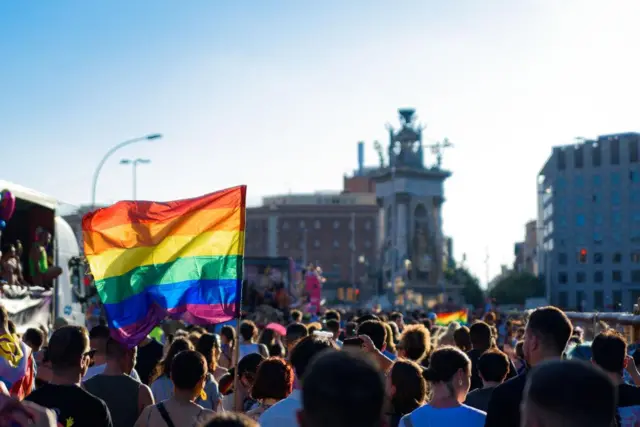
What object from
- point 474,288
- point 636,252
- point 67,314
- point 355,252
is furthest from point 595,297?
point 67,314

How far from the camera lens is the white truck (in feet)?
53.2

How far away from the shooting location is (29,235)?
18.8 meters

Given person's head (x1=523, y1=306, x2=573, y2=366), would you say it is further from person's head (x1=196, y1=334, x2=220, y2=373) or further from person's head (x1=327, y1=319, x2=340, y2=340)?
person's head (x1=327, y1=319, x2=340, y2=340)

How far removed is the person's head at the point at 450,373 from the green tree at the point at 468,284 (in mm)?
134488

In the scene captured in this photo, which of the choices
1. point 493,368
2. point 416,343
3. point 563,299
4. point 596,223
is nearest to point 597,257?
point 596,223

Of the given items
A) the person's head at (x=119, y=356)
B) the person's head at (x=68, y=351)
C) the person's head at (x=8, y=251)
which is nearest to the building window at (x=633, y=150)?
the person's head at (x=8, y=251)

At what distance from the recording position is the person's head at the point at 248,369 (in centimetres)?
820

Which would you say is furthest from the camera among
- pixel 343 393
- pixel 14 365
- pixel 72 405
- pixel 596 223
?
pixel 596 223

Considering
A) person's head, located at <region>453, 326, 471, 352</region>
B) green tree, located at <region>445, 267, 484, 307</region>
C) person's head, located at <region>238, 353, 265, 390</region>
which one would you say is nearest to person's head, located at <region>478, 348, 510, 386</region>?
person's head, located at <region>238, 353, 265, 390</region>

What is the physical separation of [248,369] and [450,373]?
7.60ft

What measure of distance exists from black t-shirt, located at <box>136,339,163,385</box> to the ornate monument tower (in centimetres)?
12285

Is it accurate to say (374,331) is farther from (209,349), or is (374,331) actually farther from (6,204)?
(6,204)

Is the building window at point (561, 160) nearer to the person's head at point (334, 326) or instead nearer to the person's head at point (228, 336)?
the person's head at point (334, 326)

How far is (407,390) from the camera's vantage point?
685 centimetres
